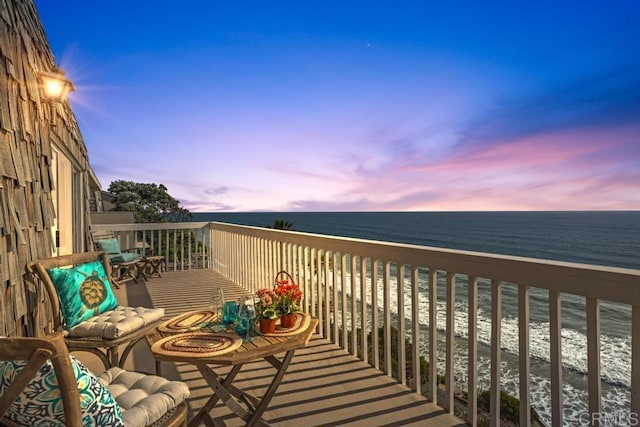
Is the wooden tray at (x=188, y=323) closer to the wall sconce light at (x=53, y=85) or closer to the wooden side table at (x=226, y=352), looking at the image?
the wooden side table at (x=226, y=352)

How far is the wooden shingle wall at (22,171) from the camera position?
2146 millimetres

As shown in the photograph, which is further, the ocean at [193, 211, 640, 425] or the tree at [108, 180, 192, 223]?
the tree at [108, 180, 192, 223]

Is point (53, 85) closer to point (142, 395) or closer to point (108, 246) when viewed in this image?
point (142, 395)

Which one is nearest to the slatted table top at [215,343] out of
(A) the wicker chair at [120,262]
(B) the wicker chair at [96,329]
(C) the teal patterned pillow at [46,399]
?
(C) the teal patterned pillow at [46,399]

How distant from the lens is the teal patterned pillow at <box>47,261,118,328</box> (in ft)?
8.11

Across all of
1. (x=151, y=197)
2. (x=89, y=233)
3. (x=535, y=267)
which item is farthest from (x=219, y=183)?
(x=535, y=267)

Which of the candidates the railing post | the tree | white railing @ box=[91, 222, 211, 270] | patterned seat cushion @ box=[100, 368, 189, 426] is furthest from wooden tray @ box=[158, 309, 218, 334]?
the tree

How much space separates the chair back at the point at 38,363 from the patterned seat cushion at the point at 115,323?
1.49 m

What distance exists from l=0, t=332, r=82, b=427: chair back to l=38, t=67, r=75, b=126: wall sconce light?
298cm

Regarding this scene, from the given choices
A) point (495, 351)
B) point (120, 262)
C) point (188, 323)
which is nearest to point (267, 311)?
point (188, 323)

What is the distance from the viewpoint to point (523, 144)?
18.3m

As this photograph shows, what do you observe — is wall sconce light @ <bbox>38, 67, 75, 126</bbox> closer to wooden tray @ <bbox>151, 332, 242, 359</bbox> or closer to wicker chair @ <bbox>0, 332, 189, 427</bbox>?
wooden tray @ <bbox>151, 332, 242, 359</bbox>

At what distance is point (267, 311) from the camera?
1.89 m

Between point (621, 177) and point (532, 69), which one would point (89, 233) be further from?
point (621, 177)
